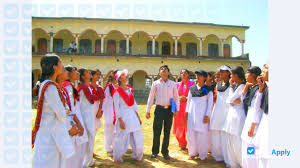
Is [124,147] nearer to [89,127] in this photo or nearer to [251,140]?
[89,127]

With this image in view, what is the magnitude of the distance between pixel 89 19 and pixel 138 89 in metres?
8.39

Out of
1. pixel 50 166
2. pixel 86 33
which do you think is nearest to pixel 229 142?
pixel 50 166

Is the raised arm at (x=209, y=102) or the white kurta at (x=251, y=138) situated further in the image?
the raised arm at (x=209, y=102)

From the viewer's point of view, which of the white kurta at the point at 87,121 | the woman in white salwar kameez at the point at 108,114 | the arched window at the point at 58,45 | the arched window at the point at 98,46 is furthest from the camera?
the arched window at the point at 98,46

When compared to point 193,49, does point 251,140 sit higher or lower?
lower

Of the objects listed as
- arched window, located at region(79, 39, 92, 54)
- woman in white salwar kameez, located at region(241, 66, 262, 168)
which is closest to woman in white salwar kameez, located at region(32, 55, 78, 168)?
woman in white salwar kameez, located at region(241, 66, 262, 168)

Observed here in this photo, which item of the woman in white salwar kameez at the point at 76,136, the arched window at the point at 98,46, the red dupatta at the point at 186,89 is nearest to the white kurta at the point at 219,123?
the red dupatta at the point at 186,89

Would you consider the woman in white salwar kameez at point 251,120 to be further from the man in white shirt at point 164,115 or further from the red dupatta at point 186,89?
the red dupatta at point 186,89

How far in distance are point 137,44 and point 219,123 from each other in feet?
62.6

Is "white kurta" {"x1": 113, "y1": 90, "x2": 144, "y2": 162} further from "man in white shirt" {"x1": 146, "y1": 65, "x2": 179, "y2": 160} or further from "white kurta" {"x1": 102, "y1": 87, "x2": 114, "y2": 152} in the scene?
"white kurta" {"x1": 102, "y1": 87, "x2": 114, "y2": 152}

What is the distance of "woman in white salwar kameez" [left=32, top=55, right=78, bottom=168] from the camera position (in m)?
2.26

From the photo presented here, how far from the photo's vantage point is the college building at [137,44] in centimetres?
1934

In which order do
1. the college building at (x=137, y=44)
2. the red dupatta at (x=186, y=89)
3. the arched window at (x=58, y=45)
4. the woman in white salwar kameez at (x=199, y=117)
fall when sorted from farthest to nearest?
1. the arched window at (x=58, y=45)
2. the college building at (x=137, y=44)
3. the red dupatta at (x=186, y=89)
4. the woman in white salwar kameez at (x=199, y=117)

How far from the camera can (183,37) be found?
75.8 feet
